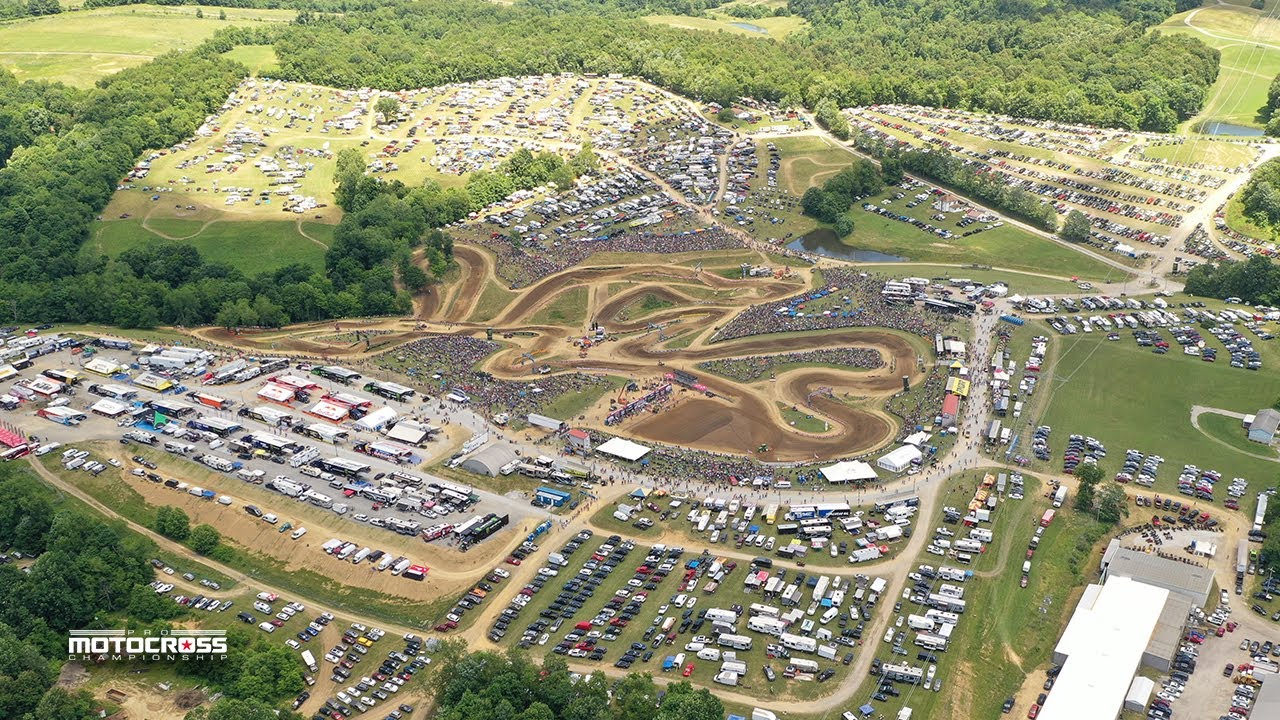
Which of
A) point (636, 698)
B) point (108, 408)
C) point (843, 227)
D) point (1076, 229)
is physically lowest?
point (636, 698)

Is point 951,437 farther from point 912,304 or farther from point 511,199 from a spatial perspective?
point 511,199

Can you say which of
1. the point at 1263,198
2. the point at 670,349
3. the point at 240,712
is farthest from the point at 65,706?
the point at 1263,198

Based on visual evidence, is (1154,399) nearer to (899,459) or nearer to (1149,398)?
(1149,398)

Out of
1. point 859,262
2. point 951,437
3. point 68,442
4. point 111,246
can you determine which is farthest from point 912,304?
point 111,246

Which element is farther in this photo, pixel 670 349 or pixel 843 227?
pixel 843 227

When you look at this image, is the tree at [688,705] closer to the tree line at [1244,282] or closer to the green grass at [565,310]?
the green grass at [565,310]

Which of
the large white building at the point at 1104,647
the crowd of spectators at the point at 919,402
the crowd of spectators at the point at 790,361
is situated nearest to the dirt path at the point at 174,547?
the large white building at the point at 1104,647
